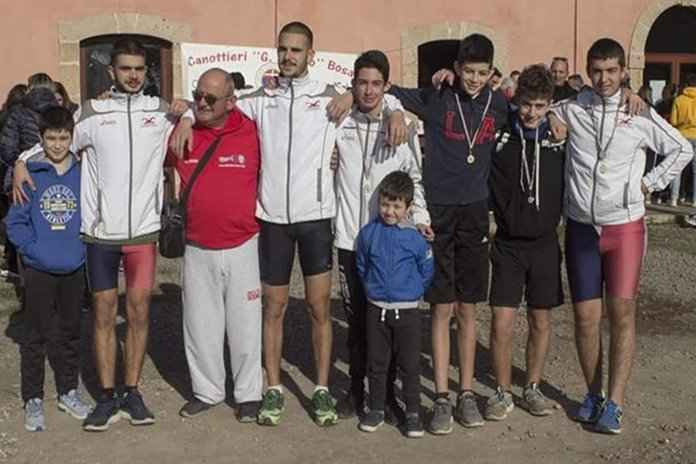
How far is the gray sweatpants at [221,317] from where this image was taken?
5500mm

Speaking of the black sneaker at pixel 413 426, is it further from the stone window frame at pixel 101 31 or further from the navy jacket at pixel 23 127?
the stone window frame at pixel 101 31

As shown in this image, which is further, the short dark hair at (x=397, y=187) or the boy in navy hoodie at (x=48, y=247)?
the boy in navy hoodie at (x=48, y=247)

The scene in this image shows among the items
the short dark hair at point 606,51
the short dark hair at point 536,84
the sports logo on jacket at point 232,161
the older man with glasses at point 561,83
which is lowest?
the sports logo on jacket at point 232,161

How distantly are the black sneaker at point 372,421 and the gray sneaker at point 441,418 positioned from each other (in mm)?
260

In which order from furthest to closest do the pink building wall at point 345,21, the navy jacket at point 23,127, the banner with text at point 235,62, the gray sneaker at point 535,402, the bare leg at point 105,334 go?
the pink building wall at point 345,21 → the banner with text at point 235,62 → the navy jacket at point 23,127 → the gray sneaker at point 535,402 → the bare leg at point 105,334

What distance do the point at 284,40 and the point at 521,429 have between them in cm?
235

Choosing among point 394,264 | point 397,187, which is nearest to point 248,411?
point 394,264

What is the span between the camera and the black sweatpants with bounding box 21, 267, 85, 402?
5.50 metres

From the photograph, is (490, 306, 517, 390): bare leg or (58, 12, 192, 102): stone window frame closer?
(490, 306, 517, 390): bare leg

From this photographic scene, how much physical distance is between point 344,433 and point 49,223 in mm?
1854

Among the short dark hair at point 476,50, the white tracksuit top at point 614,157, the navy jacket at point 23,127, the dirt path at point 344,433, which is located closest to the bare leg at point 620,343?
the dirt path at point 344,433

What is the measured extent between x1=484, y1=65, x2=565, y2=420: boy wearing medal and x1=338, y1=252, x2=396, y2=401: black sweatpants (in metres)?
0.65

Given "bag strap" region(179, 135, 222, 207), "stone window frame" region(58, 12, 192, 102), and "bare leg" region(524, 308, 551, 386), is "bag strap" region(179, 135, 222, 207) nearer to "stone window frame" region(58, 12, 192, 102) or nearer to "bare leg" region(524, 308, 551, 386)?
"bare leg" region(524, 308, 551, 386)

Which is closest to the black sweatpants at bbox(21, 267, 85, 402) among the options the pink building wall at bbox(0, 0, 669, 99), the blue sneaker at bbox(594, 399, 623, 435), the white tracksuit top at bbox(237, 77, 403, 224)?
the white tracksuit top at bbox(237, 77, 403, 224)
